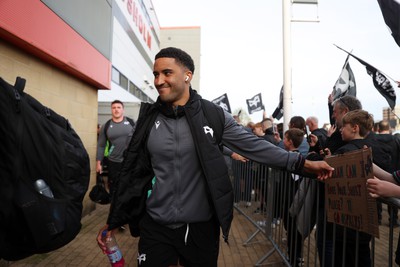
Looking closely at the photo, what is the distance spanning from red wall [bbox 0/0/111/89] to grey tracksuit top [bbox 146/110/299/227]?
2421 mm

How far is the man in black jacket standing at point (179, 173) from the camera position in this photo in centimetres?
232

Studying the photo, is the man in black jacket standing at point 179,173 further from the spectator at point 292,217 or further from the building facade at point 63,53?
the building facade at point 63,53

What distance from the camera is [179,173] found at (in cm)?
235

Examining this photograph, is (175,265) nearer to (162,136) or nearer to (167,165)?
(167,165)

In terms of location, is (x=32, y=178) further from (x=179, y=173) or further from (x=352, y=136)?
(x=352, y=136)

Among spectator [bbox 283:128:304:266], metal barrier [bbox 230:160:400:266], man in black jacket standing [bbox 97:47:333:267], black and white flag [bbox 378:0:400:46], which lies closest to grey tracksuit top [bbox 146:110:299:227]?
man in black jacket standing [bbox 97:47:333:267]

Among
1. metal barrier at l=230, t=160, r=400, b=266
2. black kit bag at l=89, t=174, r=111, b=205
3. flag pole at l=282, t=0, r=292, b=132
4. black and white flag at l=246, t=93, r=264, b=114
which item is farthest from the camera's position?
black and white flag at l=246, t=93, r=264, b=114

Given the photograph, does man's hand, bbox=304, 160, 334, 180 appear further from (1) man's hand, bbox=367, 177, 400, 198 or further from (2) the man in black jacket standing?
(1) man's hand, bbox=367, 177, 400, 198

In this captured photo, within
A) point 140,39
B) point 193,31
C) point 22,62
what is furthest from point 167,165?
point 193,31

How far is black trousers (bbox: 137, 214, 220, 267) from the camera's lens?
2.28 metres

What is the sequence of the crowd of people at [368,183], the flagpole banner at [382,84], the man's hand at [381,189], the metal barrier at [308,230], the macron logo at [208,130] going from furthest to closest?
1. the flagpole banner at [382,84]
2. the metal barrier at [308,230]
3. the macron logo at [208,130]
4. the crowd of people at [368,183]
5. the man's hand at [381,189]

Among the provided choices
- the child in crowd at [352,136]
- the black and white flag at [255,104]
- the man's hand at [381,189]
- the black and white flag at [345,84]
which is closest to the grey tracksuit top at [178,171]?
the man's hand at [381,189]

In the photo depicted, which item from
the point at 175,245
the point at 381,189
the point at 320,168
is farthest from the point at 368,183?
the point at 175,245

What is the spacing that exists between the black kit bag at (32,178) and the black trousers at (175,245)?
68 centimetres
